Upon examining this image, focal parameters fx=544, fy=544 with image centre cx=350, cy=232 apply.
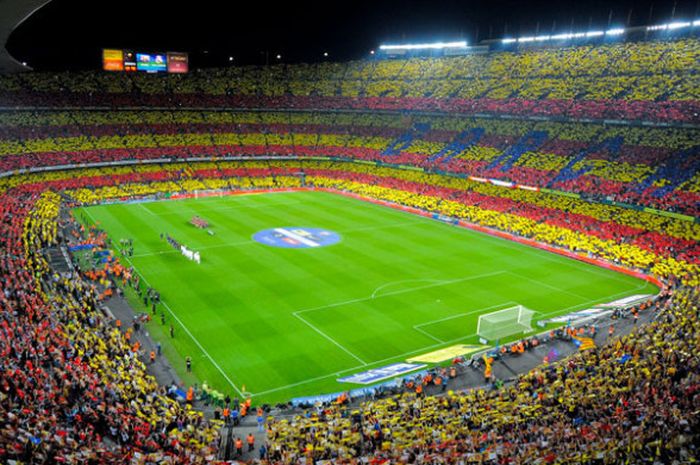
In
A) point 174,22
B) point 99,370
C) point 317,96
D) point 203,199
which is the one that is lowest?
point 203,199

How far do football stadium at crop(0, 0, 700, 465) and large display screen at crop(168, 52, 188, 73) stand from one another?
17.4 inches

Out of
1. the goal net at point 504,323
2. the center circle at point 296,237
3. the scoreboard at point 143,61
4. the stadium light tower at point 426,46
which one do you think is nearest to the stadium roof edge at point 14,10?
the goal net at point 504,323

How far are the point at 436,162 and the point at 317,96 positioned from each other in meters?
29.2

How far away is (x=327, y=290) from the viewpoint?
36.3 metres

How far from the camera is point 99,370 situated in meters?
20.1

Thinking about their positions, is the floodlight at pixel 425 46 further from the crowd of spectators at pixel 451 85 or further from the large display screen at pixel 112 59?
the large display screen at pixel 112 59

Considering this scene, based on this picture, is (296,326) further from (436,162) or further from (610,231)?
(436,162)

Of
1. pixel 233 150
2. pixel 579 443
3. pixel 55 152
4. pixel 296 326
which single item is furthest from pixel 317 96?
pixel 579 443

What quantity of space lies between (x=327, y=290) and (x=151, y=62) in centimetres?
5199

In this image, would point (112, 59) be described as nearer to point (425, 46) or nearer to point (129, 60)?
point (129, 60)

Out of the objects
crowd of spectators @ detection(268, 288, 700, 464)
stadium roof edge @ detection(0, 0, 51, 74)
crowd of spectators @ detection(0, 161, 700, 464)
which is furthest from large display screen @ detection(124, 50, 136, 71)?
crowd of spectators @ detection(268, 288, 700, 464)

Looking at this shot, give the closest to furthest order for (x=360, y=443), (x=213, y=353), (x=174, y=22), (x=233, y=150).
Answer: (x=360, y=443) < (x=213, y=353) < (x=174, y=22) < (x=233, y=150)

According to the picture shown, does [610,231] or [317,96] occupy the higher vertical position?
[317,96]

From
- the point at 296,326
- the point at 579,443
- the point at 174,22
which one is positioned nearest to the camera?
the point at 579,443
